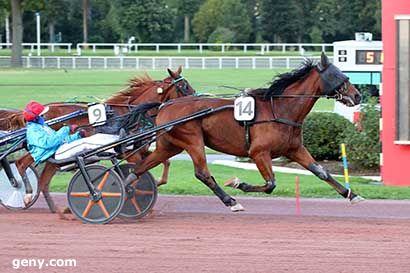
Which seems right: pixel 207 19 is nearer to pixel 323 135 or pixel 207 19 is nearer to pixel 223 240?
pixel 323 135

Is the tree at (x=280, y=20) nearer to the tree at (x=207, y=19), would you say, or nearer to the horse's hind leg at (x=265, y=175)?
the tree at (x=207, y=19)

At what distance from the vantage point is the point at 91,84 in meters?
40.1

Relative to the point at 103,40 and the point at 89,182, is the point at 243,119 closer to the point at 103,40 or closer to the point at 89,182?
the point at 89,182

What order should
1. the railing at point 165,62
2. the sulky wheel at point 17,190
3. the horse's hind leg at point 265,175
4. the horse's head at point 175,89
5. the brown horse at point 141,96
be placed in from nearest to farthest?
the horse's hind leg at point 265,175 → the sulky wheel at point 17,190 → the brown horse at point 141,96 → the horse's head at point 175,89 → the railing at point 165,62

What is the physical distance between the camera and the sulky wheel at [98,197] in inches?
413

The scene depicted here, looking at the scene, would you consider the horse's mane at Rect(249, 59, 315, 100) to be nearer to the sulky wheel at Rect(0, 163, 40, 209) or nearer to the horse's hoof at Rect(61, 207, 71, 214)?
the horse's hoof at Rect(61, 207, 71, 214)

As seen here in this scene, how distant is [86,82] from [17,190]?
3029cm

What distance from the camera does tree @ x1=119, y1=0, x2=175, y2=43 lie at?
68.1 metres

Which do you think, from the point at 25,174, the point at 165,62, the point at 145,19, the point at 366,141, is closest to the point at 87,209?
the point at 25,174

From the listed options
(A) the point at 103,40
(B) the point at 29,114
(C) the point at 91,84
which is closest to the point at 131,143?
(B) the point at 29,114

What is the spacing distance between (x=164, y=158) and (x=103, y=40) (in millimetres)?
60774

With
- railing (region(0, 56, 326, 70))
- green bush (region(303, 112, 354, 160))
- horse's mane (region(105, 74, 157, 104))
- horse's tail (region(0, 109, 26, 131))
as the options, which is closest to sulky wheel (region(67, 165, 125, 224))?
horse's tail (region(0, 109, 26, 131))

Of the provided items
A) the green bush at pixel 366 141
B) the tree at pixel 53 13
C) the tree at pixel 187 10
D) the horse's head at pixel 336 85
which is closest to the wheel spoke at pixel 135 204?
the horse's head at pixel 336 85

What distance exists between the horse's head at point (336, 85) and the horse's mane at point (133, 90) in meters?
2.93
